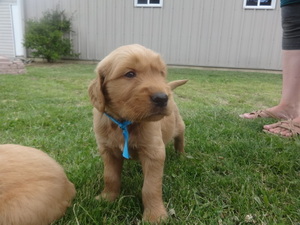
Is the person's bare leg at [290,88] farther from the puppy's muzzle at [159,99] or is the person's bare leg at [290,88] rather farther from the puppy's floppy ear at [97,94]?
the puppy's floppy ear at [97,94]

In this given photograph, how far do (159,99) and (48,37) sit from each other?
14.0 meters

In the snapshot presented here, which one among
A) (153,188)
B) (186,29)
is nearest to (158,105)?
(153,188)

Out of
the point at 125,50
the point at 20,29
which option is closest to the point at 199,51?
the point at 20,29

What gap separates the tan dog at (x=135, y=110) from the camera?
1917 millimetres

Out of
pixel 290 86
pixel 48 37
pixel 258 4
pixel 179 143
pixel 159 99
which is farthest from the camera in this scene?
pixel 48 37

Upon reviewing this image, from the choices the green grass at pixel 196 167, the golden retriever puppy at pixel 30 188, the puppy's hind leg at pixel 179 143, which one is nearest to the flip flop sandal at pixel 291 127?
the green grass at pixel 196 167

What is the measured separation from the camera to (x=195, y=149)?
3348mm

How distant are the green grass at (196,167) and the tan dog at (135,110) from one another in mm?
204

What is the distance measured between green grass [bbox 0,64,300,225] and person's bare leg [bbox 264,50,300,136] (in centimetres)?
23

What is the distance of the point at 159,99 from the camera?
1.87 meters

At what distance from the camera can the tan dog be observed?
75.5 inches

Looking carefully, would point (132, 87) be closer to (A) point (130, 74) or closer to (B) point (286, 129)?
(A) point (130, 74)

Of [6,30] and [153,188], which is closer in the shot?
[153,188]

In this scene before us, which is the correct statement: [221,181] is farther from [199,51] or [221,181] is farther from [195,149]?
[199,51]
